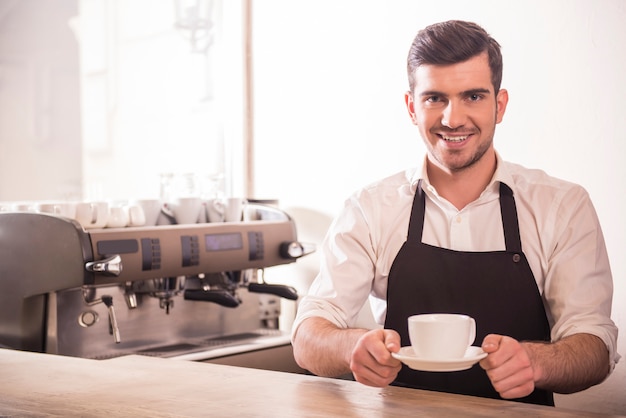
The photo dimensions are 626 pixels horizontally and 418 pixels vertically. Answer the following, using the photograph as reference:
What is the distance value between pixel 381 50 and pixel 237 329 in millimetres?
1180

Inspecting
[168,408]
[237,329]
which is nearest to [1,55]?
[237,329]

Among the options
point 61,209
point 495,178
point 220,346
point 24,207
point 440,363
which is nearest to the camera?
point 440,363

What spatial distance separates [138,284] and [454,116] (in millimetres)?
1285

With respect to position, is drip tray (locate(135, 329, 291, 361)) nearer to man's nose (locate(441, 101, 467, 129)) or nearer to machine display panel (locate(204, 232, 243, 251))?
machine display panel (locate(204, 232, 243, 251))

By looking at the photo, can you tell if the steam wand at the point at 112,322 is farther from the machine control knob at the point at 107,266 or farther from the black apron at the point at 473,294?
the black apron at the point at 473,294

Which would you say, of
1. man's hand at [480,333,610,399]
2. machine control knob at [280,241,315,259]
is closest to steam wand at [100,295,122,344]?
machine control knob at [280,241,315,259]

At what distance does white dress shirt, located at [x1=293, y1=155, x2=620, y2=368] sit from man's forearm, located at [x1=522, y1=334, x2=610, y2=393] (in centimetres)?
8

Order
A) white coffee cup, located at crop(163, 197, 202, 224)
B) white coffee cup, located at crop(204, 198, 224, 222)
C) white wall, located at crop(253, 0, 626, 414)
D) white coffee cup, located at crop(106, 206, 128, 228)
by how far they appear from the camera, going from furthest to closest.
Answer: white coffee cup, located at crop(204, 198, 224, 222)
white coffee cup, located at crop(163, 197, 202, 224)
white coffee cup, located at crop(106, 206, 128, 228)
white wall, located at crop(253, 0, 626, 414)

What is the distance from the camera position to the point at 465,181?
204 cm

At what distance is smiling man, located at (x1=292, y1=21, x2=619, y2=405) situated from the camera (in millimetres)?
1874

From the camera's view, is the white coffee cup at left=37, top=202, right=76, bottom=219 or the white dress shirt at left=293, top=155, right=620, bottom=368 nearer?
the white dress shirt at left=293, top=155, right=620, bottom=368

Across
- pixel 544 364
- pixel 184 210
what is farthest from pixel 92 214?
pixel 544 364

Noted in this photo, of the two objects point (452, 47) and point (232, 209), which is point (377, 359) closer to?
point (452, 47)

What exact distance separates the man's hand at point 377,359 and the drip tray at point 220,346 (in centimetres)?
119
